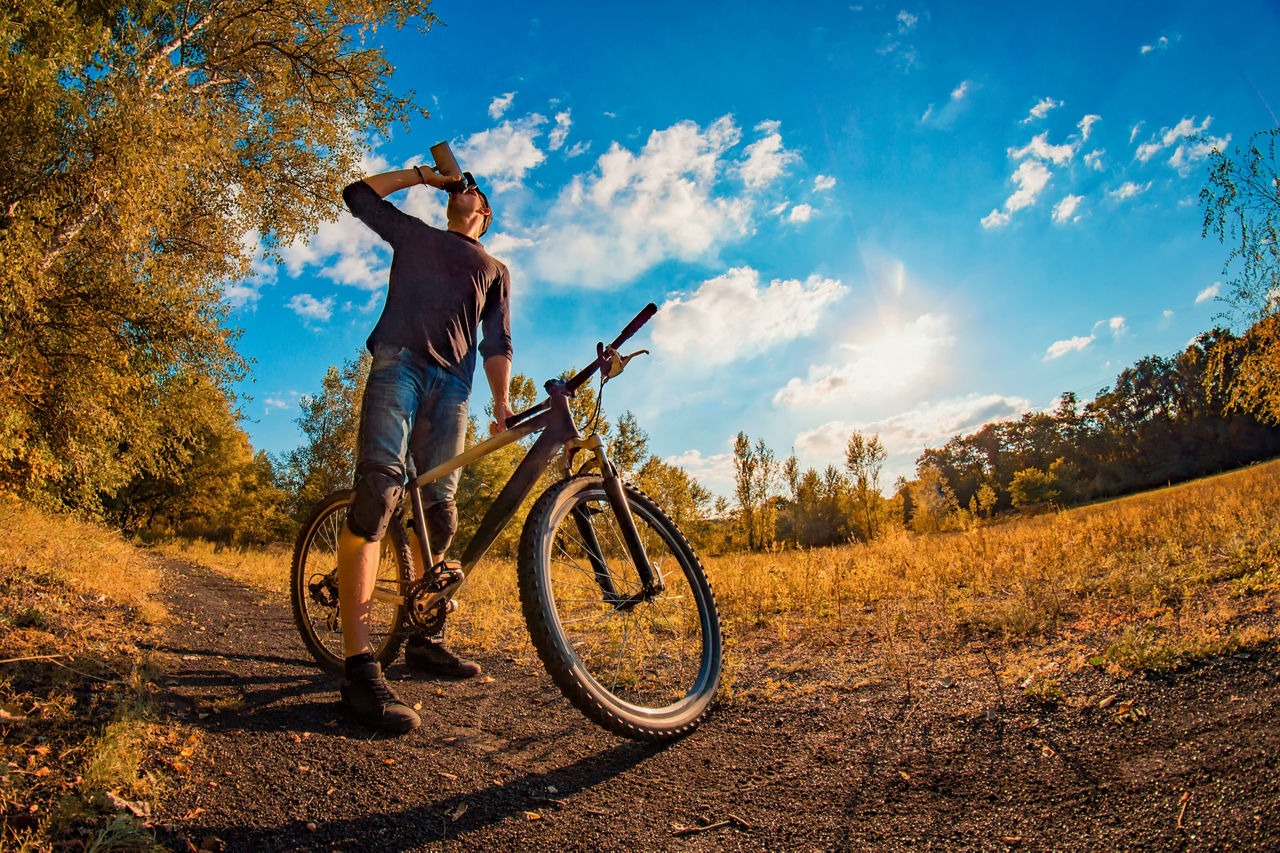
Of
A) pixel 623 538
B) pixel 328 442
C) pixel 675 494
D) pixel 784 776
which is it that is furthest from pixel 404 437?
pixel 328 442

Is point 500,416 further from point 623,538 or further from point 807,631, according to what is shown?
point 807,631

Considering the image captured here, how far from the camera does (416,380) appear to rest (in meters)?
2.76

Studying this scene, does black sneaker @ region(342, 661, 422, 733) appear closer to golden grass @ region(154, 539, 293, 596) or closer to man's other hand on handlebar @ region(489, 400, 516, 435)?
man's other hand on handlebar @ region(489, 400, 516, 435)

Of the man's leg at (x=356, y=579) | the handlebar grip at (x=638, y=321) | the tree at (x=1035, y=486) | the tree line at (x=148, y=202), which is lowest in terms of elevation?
the tree at (x=1035, y=486)

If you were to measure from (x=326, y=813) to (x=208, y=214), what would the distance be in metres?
12.7

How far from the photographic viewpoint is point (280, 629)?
4.46m

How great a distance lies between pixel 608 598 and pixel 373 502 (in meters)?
1.14

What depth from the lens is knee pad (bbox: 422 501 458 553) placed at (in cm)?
304

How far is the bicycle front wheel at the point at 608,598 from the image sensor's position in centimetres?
198

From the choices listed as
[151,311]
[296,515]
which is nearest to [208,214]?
[151,311]

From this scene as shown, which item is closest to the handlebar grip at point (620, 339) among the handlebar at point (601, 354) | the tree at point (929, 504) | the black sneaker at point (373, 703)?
the handlebar at point (601, 354)

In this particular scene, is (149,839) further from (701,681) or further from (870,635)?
(870,635)

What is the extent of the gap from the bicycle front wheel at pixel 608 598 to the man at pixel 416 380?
779 millimetres

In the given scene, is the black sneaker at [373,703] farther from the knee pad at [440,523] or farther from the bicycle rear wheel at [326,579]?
the knee pad at [440,523]
